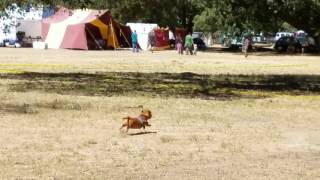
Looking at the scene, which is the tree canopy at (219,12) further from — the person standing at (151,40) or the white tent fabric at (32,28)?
the white tent fabric at (32,28)

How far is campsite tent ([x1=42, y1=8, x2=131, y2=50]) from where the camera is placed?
184ft

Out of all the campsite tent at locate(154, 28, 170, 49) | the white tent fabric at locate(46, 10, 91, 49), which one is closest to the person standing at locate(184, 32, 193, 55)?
the white tent fabric at locate(46, 10, 91, 49)

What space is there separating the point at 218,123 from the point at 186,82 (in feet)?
34.6

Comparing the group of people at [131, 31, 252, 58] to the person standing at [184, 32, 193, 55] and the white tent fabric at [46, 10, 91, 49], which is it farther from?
the white tent fabric at [46, 10, 91, 49]

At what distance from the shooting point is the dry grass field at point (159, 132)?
28.1 ft

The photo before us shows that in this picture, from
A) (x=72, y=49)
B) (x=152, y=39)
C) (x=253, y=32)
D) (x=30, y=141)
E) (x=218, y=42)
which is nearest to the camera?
(x=30, y=141)

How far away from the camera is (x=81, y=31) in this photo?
185 ft

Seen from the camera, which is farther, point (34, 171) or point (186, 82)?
point (186, 82)

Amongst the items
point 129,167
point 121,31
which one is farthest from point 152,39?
point 129,167

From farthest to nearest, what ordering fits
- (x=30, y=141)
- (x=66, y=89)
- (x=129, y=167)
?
1. (x=66, y=89)
2. (x=30, y=141)
3. (x=129, y=167)

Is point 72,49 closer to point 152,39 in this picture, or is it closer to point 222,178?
point 152,39

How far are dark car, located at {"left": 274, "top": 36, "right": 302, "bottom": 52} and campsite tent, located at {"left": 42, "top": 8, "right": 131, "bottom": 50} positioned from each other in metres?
14.3

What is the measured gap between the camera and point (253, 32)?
2539 inches

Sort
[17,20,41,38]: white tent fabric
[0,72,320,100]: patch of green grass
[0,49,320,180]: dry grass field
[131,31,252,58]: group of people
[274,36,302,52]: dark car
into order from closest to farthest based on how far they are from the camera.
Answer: [0,49,320,180]: dry grass field
[0,72,320,100]: patch of green grass
[131,31,252,58]: group of people
[274,36,302,52]: dark car
[17,20,41,38]: white tent fabric
